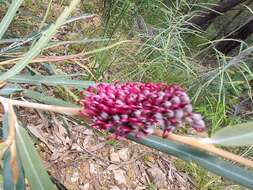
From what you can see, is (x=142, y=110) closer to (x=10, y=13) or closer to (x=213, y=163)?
(x=213, y=163)

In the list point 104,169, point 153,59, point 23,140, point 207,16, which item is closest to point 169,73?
point 153,59

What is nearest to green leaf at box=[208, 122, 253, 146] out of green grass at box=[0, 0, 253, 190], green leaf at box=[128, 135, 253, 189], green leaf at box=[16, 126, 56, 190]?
green leaf at box=[128, 135, 253, 189]

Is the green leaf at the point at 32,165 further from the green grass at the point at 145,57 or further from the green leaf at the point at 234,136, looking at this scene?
the green grass at the point at 145,57

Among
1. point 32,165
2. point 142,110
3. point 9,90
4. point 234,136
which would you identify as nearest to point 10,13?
point 9,90

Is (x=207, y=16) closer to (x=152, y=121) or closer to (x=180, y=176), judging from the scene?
(x=180, y=176)

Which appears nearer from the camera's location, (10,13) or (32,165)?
(32,165)

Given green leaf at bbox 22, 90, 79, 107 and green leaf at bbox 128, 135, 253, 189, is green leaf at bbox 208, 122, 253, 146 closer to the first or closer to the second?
green leaf at bbox 128, 135, 253, 189
